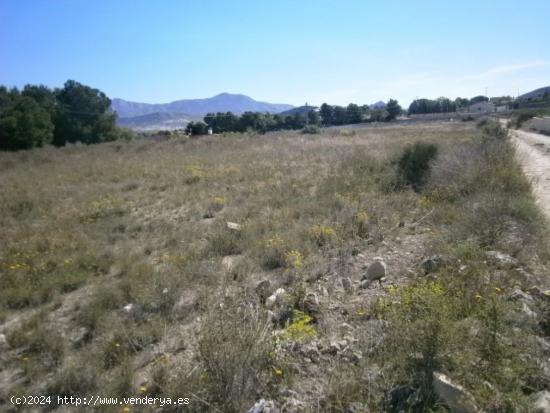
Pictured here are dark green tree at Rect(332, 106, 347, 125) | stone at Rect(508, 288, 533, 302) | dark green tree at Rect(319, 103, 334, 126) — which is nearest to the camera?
stone at Rect(508, 288, 533, 302)

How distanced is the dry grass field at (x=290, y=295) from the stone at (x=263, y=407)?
173 millimetres

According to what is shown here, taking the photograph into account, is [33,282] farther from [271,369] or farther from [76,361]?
[271,369]

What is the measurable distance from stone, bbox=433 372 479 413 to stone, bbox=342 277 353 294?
212cm

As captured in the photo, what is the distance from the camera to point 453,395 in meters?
2.70

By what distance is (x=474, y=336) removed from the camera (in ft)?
10.7

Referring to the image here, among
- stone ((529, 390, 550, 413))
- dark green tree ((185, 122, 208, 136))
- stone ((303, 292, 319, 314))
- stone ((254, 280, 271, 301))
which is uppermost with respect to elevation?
dark green tree ((185, 122, 208, 136))

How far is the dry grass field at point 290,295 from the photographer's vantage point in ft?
10.0

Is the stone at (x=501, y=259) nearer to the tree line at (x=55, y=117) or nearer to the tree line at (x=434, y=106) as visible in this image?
the tree line at (x=55, y=117)

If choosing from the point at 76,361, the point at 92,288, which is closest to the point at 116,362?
the point at 76,361

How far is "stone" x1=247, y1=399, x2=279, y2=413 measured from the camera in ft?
9.10

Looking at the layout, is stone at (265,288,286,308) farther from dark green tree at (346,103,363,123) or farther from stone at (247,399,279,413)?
dark green tree at (346,103,363,123)

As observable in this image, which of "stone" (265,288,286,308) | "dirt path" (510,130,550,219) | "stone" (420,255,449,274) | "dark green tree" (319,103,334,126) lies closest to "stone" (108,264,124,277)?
"stone" (265,288,286,308)

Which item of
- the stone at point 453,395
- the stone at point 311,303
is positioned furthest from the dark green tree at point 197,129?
the stone at point 453,395

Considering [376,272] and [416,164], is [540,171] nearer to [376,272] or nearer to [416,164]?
[416,164]
